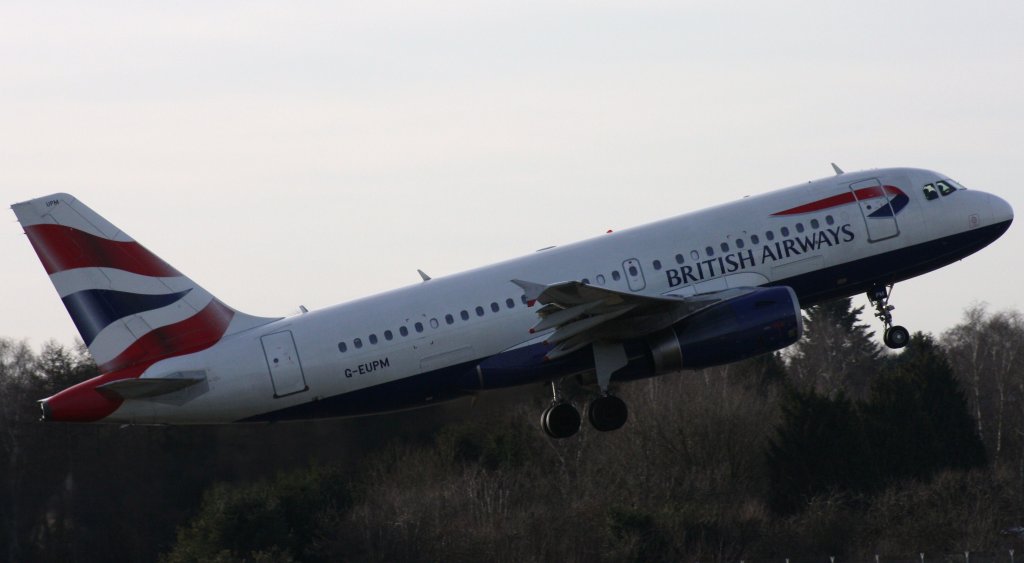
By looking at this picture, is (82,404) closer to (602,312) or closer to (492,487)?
(602,312)

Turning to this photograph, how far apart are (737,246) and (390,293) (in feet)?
29.5

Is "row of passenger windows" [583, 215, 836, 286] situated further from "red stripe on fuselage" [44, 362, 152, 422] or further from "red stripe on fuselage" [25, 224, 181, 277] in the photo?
"red stripe on fuselage" [44, 362, 152, 422]

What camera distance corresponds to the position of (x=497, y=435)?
6650 cm

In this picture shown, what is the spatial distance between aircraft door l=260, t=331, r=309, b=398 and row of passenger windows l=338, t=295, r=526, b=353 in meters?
1.16

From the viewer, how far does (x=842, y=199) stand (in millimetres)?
45062

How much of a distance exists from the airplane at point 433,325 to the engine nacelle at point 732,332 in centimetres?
4

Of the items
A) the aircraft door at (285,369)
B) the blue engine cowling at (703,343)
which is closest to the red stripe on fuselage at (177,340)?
the aircraft door at (285,369)

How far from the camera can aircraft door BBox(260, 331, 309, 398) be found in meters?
41.8

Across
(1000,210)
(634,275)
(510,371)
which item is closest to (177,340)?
(510,371)

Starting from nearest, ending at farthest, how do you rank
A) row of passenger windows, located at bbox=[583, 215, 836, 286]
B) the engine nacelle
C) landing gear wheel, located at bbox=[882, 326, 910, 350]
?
the engine nacelle → row of passenger windows, located at bbox=[583, 215, 836, 286] → landing gear wheel, located at bbox=[882, 326, 910, 350]

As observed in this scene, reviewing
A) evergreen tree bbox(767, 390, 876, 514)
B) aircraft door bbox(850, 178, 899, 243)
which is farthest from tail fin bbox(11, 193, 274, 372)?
evergreen tree bbox(767, 390, 876, 514)

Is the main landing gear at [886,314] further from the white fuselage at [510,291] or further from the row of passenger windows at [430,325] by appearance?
the row of passenger windows at [430,325]

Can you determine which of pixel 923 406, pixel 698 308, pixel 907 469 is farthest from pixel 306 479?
pixel 923 406

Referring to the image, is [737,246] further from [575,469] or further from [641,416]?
[641,416]
